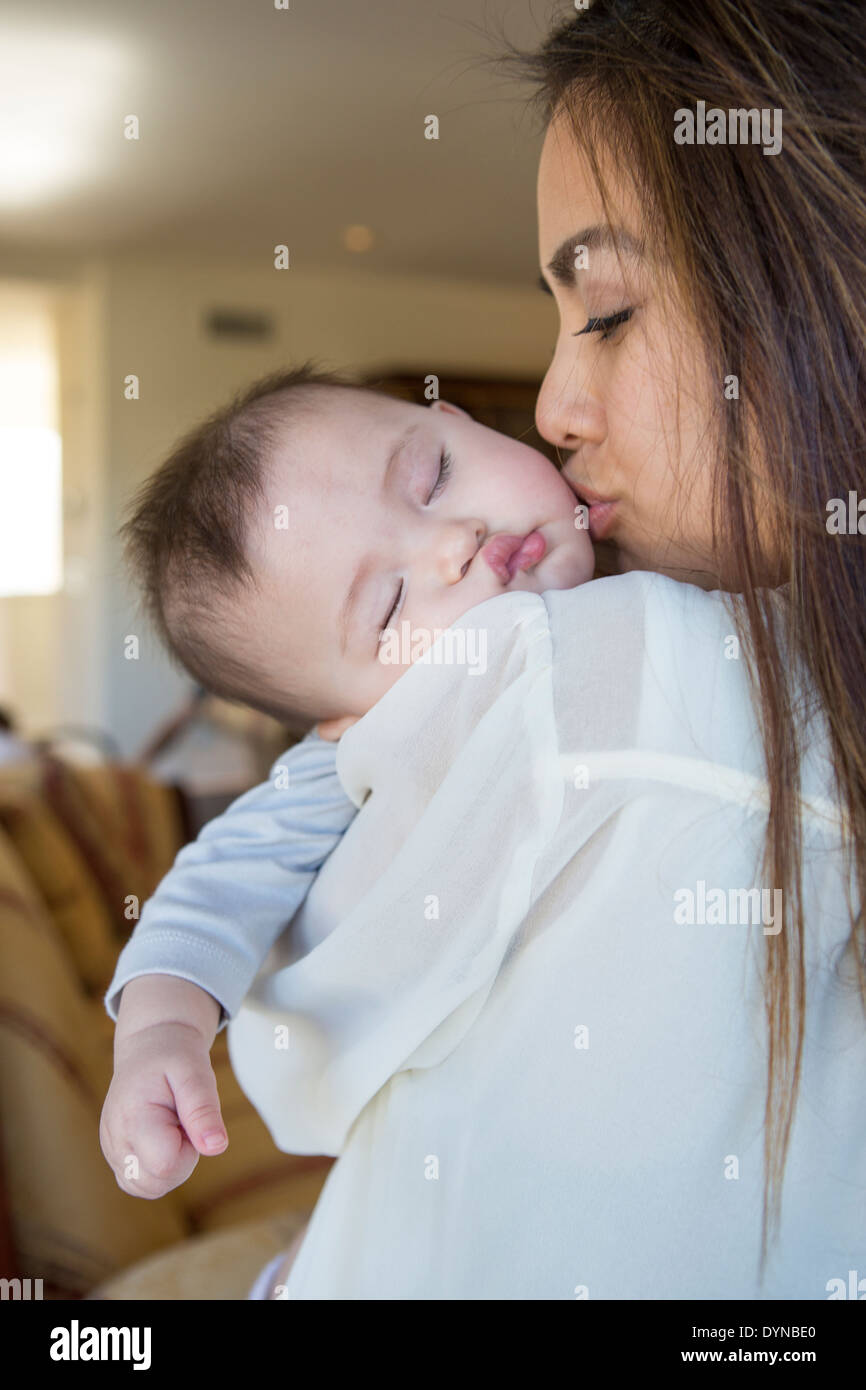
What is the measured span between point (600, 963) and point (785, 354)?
0.31 metres

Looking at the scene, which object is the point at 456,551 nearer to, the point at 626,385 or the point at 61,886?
the point at 626,385

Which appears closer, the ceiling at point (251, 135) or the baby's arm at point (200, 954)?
the baby's arm at point (200, 954)

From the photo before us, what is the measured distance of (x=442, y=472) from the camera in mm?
743

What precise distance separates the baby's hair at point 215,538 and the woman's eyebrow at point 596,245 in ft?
0.68

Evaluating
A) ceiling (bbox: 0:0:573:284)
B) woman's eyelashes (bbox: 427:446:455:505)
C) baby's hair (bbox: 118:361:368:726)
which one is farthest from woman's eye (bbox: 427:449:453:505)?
ceiling (bbox: 0:0:573:284)

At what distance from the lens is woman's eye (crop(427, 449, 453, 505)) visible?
732 millimetres

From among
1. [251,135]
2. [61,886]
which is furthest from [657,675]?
[251,135]

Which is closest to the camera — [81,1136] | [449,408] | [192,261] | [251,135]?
[449,408]

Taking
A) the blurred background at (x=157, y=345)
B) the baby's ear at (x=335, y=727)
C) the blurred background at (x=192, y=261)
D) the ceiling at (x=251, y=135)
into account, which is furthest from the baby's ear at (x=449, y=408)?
the blurred background at (x=192, y=261)

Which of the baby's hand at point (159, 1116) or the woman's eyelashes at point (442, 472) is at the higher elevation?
the woman's eyelashes at point (442, 472)

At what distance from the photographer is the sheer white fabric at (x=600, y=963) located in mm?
538

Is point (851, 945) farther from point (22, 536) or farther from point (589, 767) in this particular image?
point (22, 536)

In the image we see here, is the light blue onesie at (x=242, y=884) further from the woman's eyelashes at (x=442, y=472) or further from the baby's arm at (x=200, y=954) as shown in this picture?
the woman's eyelashes at (x=442, y=472)
